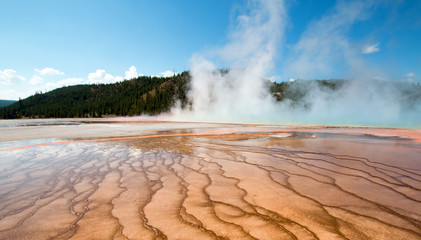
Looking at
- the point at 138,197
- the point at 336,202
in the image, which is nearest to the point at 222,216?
the point at 138,197

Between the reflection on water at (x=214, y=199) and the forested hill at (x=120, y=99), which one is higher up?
the forested hill at (x=120, y=99)

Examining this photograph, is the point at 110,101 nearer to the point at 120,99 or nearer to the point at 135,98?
the point at 120,99

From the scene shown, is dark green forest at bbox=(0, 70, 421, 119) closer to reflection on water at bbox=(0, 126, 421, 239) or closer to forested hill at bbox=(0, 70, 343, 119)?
forested hill at bbox=(0, 70, 343, 119)

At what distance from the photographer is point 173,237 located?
1966 millimetres

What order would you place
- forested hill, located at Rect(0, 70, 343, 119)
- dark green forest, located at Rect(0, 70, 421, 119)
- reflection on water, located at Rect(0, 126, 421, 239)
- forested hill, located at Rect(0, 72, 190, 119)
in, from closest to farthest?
reflection on water, located at Rect(0, 126, 421, 239) → dark green forest, located at Rect(0, 70, 421, 119) → forested hill, located at Rect(0, 70, 343, 119) → forested hill, located at Rect(0, 72, 190, 119)

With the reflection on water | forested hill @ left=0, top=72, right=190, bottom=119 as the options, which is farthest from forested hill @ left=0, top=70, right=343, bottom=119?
the reflection on water

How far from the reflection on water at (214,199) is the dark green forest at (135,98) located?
40.0 meters

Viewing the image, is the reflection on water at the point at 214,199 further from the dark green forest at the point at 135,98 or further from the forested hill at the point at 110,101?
the forested hill at the point at 110,101

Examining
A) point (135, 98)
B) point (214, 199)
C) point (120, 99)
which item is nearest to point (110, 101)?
point (120, 99)

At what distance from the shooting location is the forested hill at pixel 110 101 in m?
87.0

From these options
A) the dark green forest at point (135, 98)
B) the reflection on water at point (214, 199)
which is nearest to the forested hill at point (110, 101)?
the dark green forest at point (135, 98)

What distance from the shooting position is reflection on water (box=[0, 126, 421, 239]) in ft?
6.81

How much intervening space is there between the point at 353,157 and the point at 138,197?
5778mm

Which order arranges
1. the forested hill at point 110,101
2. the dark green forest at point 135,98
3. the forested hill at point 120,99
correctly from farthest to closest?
1. the forested hill at point 110,101
2. the forested hill at point 120,99
3. the dark green forest at point 135,98
